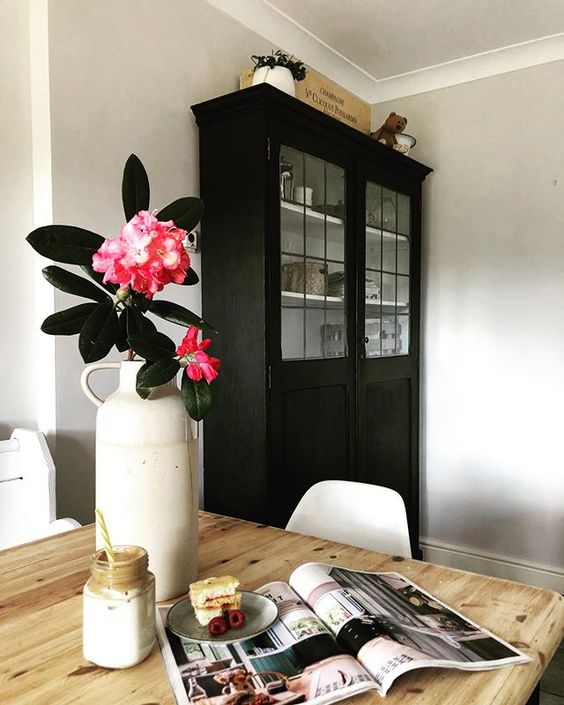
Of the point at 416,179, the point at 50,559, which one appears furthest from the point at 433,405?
the point at 50,559

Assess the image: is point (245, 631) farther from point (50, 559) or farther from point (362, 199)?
point (362, 199)

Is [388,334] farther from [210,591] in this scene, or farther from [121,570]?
[121,570]

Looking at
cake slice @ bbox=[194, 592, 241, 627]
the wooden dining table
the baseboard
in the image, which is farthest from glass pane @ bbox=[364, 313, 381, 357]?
cake slice @ bbox=[194, 592, 241, 627]

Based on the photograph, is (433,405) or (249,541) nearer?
(249,541)

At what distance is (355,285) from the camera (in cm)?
259

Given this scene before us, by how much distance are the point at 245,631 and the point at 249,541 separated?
Answer: 17.4 inches

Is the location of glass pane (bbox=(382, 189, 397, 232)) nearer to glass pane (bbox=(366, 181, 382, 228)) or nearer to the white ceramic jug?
glass pane (bbox=(366, 181, 382, 228))

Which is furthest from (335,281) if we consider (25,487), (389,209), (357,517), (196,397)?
(196,397)

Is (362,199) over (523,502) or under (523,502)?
over

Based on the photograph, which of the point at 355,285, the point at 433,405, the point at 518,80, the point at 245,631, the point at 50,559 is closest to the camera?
the point at 245,631

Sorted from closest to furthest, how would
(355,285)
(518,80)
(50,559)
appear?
(50,559), (355,285), (518,80)

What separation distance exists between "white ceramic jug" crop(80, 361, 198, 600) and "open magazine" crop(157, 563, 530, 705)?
91mm

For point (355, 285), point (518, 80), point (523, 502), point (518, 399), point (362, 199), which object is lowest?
point (523, 502)

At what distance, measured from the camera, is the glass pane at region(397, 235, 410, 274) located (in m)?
2.94
